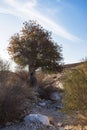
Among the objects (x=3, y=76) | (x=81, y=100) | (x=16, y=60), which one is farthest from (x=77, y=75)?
(x=16, y=60)

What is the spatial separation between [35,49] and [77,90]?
14.3 m

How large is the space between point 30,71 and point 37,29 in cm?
302

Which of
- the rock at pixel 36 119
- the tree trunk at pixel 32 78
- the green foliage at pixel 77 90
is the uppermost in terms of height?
the tree trunk at pixel 32 78

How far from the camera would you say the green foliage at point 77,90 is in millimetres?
9562

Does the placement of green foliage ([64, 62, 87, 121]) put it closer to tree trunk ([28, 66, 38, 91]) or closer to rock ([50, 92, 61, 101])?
rock ([50, 92, 61, 101])

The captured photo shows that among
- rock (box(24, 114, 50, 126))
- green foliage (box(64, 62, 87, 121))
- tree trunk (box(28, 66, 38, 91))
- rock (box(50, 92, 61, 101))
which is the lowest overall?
rock (box(24, 114, 50, 126))

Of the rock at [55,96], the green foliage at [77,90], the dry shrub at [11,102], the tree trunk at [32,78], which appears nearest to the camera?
the green foliage at [77,90]

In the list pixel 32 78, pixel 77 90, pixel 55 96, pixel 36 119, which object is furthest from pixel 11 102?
pixel 32 78

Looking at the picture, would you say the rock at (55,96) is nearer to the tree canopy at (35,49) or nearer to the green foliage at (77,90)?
the tree canopy at (35,49)

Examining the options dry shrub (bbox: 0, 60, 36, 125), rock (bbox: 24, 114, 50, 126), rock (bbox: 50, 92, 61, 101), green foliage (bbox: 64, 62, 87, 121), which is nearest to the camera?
green foliage (bbox: 64, 62, 87, 121)

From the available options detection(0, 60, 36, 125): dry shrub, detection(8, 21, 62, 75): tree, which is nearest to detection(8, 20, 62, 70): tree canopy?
detection(8, 21, 62, 75): tree

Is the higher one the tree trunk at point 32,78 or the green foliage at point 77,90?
the tree trunk at point 32,78

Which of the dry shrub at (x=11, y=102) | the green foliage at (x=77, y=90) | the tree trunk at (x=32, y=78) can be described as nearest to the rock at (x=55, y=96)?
the tree trunk at (x=32, y=78)

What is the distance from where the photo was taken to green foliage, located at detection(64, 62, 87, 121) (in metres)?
9.56
